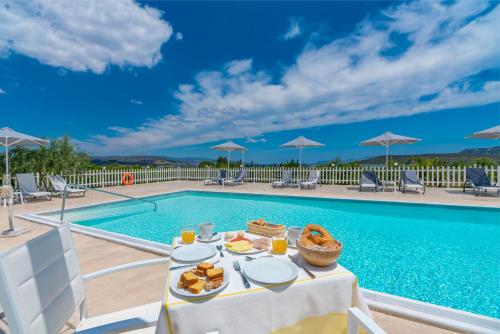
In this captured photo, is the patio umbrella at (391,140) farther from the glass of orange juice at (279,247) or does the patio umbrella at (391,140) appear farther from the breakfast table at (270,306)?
the breakfast table at (270,306)

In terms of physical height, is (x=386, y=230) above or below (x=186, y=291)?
below

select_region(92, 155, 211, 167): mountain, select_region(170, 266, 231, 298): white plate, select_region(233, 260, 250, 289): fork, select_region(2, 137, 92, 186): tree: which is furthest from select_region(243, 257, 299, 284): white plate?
select_region(92, 155, 211, 167): mountain

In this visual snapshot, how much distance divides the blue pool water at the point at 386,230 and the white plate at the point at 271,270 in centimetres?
234

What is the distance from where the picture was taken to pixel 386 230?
5227 mm

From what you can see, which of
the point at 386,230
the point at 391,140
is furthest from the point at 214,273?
the point at 391,140

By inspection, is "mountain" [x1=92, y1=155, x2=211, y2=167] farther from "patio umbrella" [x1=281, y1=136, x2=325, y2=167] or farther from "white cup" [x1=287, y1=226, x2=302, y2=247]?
"white cup" [x1=287, y1=226, x2=302, y2=247]

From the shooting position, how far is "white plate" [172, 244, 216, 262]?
1.40m

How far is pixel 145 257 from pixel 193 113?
17094 millimetres

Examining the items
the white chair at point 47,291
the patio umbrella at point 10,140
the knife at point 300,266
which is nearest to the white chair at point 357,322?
the knife at point 300,266

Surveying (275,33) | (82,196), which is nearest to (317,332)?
(82,196)

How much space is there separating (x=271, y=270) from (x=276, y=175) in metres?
11.9

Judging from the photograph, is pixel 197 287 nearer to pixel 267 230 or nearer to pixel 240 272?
pixel 240 272

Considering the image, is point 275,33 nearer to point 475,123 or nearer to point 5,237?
point 5,237

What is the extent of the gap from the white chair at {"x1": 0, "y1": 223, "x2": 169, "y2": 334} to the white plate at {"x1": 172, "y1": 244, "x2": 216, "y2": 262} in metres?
0.32
